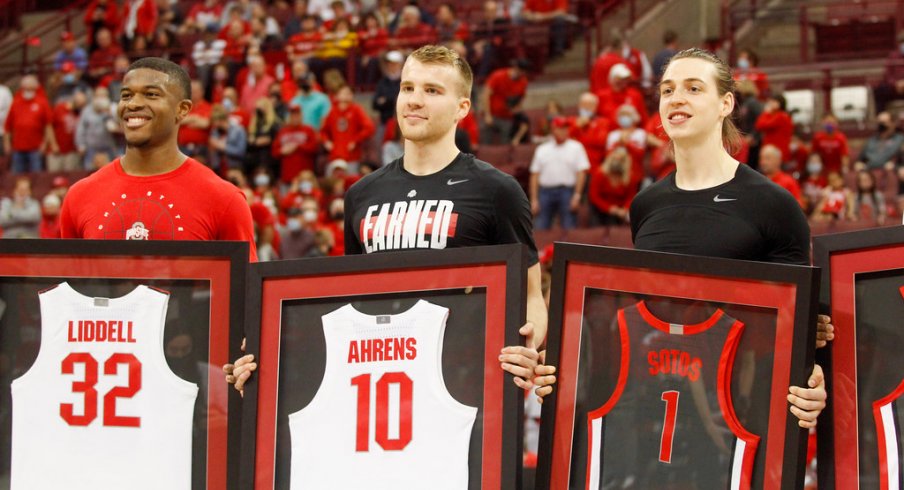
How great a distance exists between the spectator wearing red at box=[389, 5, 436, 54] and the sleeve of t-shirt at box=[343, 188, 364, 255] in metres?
11.9

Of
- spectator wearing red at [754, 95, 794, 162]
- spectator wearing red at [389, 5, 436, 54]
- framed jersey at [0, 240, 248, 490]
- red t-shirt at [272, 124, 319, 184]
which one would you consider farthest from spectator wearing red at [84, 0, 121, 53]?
framed jersey at [0, 240, 248, 490]

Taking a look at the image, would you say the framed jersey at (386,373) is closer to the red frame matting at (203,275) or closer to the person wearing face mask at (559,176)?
the red frame matting at (203,275)

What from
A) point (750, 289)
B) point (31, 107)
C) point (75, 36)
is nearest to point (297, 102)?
point (31, 107)

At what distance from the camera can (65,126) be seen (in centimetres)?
1734

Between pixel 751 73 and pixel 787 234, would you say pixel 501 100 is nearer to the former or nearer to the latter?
pixel 751 73

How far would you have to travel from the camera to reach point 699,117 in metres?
4.59

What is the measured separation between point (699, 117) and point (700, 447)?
1.20 meters

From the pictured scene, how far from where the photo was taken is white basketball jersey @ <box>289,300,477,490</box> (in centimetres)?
414

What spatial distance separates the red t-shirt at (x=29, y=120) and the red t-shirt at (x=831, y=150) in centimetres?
969

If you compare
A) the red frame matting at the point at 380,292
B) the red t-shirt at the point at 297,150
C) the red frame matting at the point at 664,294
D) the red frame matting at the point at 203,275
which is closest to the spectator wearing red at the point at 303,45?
the red t-shirt at the point at 297,150

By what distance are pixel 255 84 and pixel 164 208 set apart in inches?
475

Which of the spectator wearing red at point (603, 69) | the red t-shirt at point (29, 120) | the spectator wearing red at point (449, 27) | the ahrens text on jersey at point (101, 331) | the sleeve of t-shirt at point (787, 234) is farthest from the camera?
the red t-shirt at point (29, 120)

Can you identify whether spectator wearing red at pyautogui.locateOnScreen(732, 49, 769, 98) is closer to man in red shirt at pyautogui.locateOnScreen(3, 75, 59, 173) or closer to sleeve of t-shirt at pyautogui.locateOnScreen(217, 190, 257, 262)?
man in red shirt at pyautogui.locateOnScreen(3, 75, 59, 173)

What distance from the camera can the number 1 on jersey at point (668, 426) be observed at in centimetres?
404
